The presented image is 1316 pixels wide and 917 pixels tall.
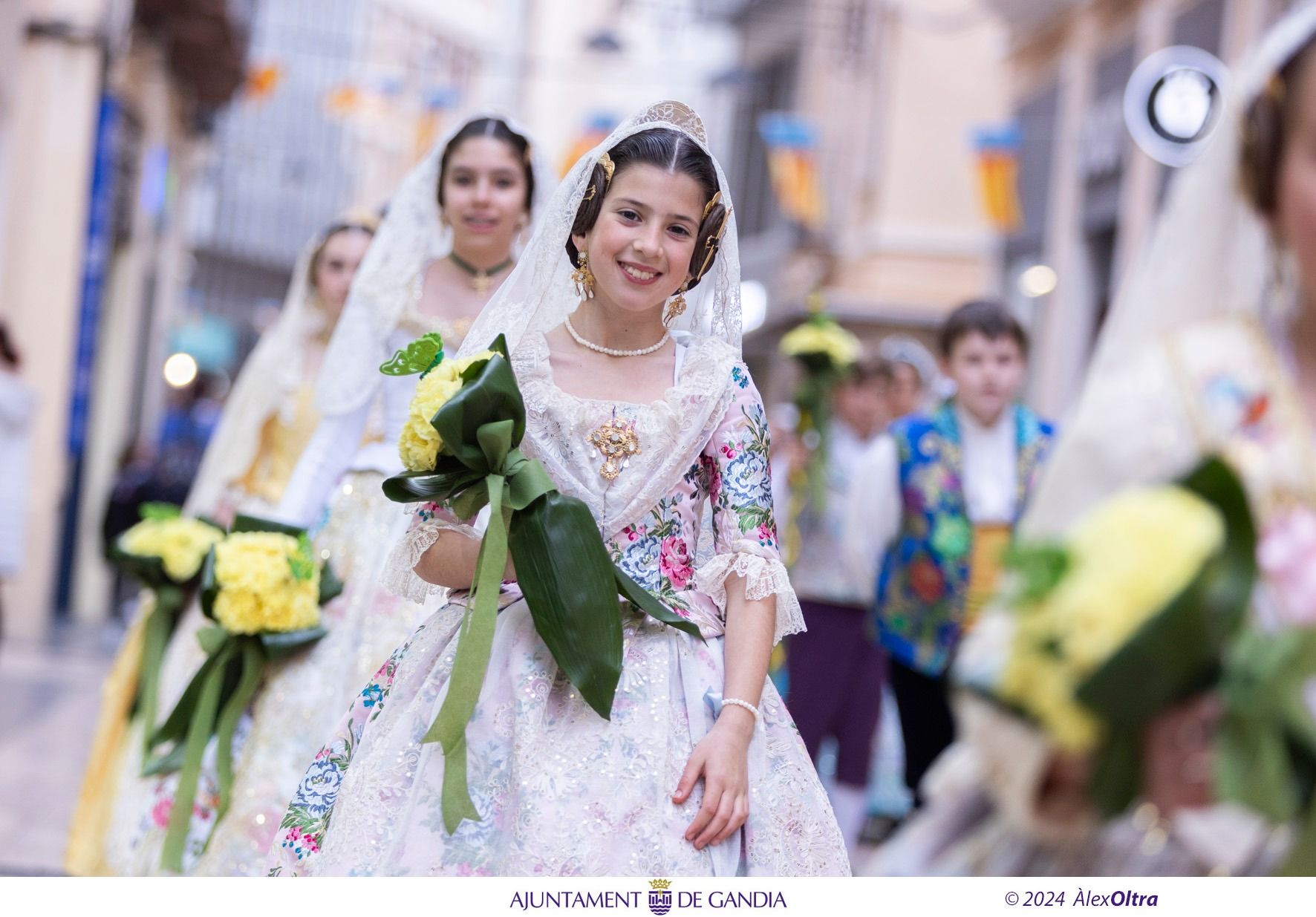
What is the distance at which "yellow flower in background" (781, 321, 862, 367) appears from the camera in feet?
22.9

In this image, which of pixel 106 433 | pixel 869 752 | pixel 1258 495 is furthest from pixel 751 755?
pixel 106 433

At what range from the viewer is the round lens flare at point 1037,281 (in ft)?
44.5

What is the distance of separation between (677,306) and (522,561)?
28.2 inches

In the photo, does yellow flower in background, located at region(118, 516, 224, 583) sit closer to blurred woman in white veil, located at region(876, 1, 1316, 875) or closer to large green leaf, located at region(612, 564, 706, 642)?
large green leaf, located at region(612, 564, 706, 642)

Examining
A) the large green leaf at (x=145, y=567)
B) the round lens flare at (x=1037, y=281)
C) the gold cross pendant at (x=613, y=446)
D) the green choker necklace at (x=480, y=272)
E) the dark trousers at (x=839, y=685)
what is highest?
the round lens flare at (x=1037, y=281)

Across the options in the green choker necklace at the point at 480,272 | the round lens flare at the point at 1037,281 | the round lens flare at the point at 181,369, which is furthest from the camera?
the round lens flare at the point at 1037,281

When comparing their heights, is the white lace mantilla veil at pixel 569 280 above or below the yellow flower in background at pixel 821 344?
above

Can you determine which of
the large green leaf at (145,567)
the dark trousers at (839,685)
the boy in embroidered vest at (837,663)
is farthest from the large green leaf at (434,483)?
the dark trousers at (839,685)

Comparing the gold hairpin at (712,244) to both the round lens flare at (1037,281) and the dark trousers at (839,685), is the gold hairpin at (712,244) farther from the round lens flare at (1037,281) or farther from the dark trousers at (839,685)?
the round lens flare at (1037,281)

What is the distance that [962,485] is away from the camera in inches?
210

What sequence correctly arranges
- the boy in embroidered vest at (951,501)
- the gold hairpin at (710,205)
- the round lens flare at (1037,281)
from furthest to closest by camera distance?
1. the round lens flare at (1037,281)
2. the boy in embroidered vest at (951,501)
3. the gold hairpin at (710,205)

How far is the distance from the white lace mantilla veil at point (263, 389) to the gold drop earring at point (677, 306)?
254 cm

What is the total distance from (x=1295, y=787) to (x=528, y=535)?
134 cm
